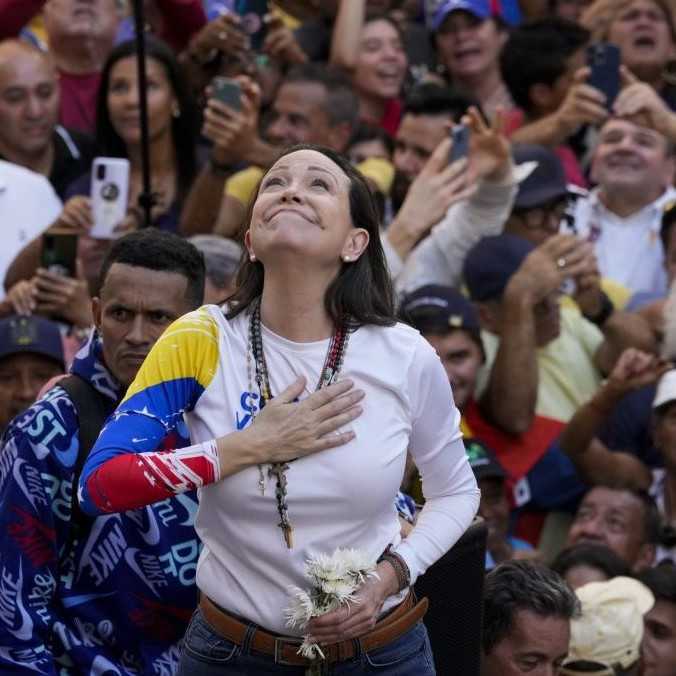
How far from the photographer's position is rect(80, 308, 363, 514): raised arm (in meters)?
3.22

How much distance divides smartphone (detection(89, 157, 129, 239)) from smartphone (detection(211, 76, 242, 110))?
665 millimetres

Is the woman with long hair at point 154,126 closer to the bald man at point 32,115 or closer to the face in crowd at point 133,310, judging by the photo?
the bald man at point 32,115

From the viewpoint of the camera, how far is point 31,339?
5.95 metres

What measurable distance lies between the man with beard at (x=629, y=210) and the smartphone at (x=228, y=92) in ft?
6.27

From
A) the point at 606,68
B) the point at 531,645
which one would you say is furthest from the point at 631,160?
the point at 531,645

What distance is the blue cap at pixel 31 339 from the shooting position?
234 inches

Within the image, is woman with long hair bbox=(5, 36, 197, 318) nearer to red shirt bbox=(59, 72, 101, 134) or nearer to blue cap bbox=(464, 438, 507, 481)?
red shirt bbox=(59, 72, 101, 134)

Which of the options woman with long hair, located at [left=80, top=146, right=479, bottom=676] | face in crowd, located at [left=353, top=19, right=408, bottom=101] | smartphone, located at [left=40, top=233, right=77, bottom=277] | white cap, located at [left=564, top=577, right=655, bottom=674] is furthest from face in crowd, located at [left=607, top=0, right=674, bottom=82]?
woman with long hair, located at [left=80, top=146, right=479, bottom=676]

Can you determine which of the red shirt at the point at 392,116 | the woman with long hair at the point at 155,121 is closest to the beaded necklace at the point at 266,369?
the woman with long hair at the point at 155,121

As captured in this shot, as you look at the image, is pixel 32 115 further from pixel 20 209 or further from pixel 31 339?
pixel 31 339

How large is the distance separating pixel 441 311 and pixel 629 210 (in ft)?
6.46

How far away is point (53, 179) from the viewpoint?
7523mm

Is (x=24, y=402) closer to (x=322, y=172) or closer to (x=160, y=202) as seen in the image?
(x=160, y=202)

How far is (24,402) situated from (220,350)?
103 inches
